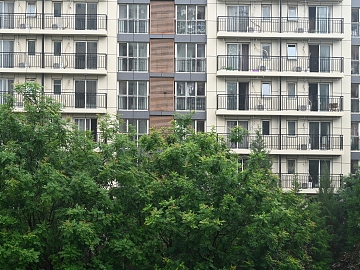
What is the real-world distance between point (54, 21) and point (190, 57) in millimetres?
9159

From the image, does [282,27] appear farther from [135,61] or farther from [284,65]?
[135,61]

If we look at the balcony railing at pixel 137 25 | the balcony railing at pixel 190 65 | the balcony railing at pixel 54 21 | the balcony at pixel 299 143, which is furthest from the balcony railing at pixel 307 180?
the balcony railing at pixel 54 21

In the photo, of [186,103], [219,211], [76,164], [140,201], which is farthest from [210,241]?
[186,103]

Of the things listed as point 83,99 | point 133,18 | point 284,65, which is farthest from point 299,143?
point 83,99

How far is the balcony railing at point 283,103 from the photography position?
5066 cm

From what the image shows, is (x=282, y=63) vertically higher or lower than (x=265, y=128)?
higher

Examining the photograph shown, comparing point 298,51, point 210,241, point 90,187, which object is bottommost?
point 210,241

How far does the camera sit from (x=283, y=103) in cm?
5075

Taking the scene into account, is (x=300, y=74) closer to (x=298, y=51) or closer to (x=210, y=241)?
(x=298, y=51)

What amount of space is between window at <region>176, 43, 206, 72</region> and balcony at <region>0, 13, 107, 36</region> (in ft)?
16.8

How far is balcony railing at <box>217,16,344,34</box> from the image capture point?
166ft

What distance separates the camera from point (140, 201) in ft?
102

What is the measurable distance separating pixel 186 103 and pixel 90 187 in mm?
21450

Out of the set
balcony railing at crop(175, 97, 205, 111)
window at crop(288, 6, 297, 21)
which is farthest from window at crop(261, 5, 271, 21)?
balcony railing at crop(175, 97, 205, 111)
